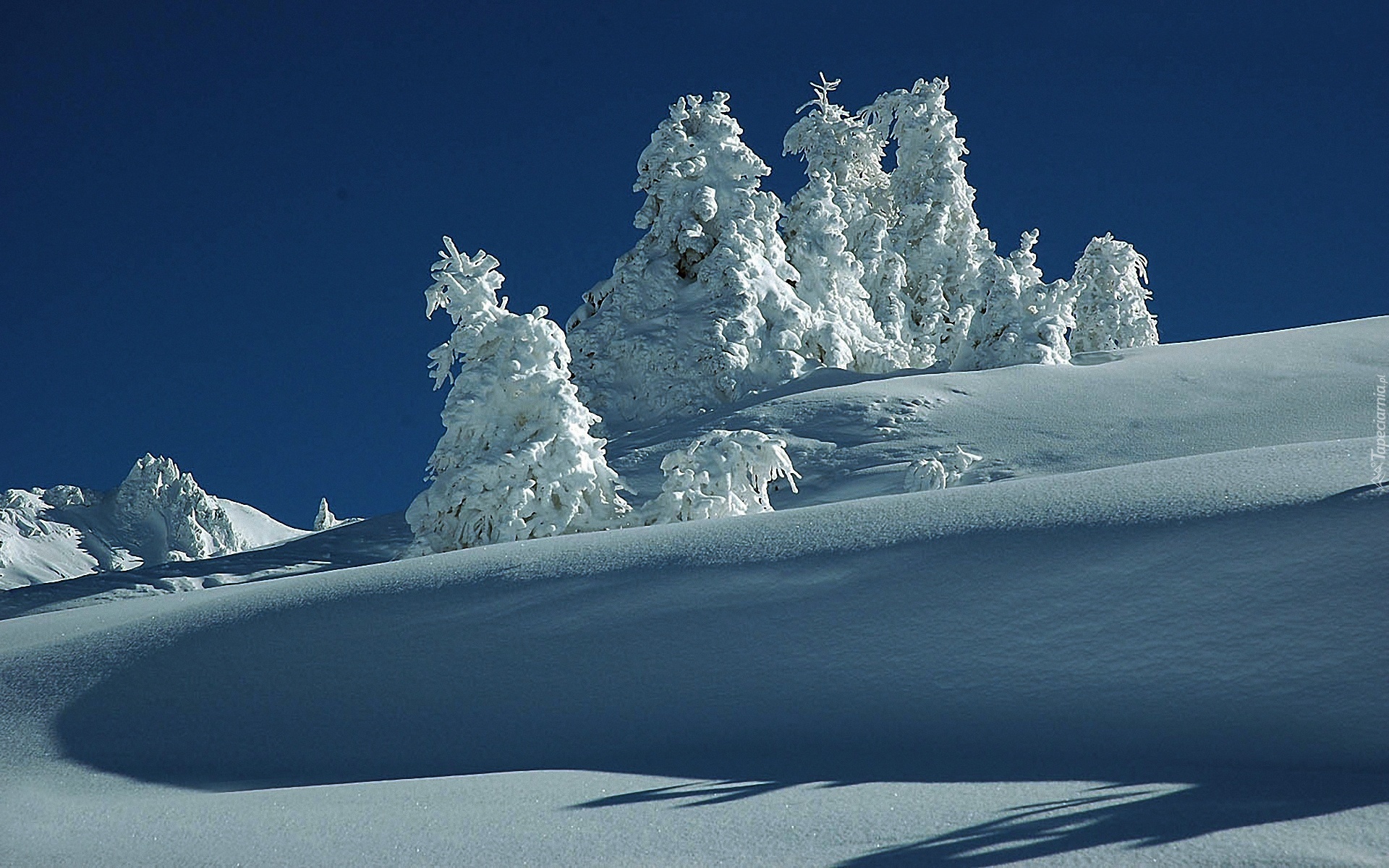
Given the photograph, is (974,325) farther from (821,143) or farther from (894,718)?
(894,718)

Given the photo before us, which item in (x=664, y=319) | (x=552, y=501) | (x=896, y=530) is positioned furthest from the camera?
(x=664, y=319)

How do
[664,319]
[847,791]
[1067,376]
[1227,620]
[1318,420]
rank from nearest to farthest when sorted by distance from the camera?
[847,791] → [1227,620] → [1318,420] → [1067,376] → [664,319]

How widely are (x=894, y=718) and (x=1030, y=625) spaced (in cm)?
108

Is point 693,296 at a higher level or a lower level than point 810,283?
lower

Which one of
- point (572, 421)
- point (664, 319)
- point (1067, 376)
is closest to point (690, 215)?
point (664, 319)

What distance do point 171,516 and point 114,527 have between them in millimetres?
11378

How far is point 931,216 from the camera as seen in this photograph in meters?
46.9

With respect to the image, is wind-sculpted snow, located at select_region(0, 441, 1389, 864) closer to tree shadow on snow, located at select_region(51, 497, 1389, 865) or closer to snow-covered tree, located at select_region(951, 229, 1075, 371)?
tree shadow on snow, located at select_region(51, 497, 1389, 865)

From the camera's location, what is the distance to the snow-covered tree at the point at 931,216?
46.9 metres

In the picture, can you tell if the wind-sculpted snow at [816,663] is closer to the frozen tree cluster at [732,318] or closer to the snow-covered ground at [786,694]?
the snow-covered ground at [786,694]

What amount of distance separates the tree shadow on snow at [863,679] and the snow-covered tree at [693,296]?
25159mm

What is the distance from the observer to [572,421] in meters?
18.2

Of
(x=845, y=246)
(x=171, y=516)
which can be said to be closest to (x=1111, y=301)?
(x=845, y=246)

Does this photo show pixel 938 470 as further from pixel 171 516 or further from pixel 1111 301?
pixel 171 516
